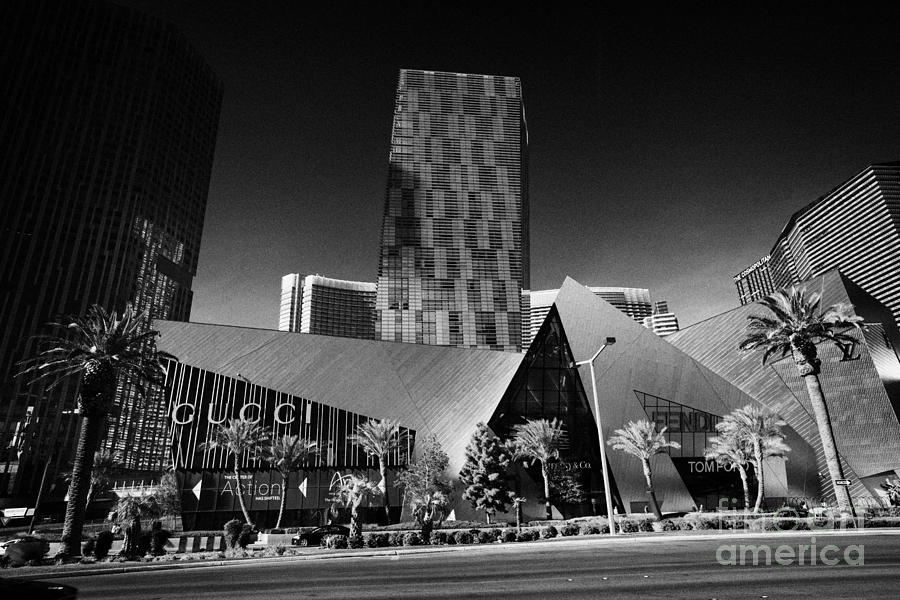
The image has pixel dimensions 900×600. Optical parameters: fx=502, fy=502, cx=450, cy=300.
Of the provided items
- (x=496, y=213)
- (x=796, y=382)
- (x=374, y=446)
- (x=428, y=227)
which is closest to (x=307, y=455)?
(x=374, y=446)

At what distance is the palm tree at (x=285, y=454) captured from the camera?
153 feet

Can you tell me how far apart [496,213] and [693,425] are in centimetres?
10122

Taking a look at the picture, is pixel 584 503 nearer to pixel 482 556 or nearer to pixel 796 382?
pixel 796 382

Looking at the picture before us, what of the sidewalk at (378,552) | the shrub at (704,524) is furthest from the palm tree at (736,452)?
the sidewalk at (378,552)

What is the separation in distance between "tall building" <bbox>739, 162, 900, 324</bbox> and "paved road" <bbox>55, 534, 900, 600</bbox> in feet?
557

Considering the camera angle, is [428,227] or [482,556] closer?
[482,556]

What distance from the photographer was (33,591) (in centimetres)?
811

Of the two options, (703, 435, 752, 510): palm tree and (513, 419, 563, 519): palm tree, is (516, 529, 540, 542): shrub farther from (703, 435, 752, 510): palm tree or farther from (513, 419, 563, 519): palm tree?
(703, 435, 752, 510): palm tree

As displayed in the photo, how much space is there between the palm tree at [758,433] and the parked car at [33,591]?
43327mm

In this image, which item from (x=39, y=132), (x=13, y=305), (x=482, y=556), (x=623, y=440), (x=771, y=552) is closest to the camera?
(x=771, y=552)

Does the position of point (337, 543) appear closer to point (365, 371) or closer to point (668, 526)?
point (668, 526)

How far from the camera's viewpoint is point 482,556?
75.0 feet

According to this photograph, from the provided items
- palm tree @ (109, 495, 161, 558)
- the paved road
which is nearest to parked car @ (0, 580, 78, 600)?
the paved road

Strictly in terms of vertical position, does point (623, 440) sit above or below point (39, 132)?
below
